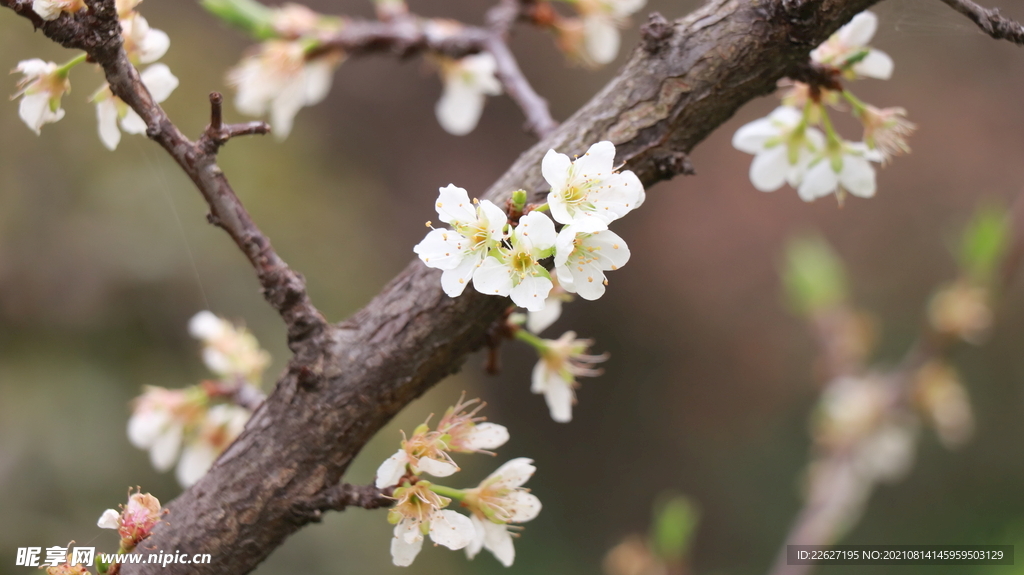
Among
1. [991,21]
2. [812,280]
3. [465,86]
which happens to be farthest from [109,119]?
[812,280]

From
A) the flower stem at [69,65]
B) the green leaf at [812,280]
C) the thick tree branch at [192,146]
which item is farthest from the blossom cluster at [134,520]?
the green leaf at [812,280]

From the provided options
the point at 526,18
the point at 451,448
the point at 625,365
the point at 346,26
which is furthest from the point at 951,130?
the point at 451,448

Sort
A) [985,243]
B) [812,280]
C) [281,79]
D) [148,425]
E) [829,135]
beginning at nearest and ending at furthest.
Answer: [829,135]
[148,425]
[281,79]
[985,243]
[812,280]

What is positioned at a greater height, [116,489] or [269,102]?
[269,102]

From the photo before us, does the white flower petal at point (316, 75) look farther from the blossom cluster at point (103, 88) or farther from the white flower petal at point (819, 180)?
the white flower petal at point (819, 180)

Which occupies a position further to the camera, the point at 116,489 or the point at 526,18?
the point at 116,489

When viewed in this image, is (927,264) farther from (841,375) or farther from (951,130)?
(841,375)

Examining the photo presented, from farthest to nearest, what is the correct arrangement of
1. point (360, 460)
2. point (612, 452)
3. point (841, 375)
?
point (612, 452) < point (360, 460) < point (841, 375)

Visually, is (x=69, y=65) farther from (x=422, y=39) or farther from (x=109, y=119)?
(x=422, y=39)
